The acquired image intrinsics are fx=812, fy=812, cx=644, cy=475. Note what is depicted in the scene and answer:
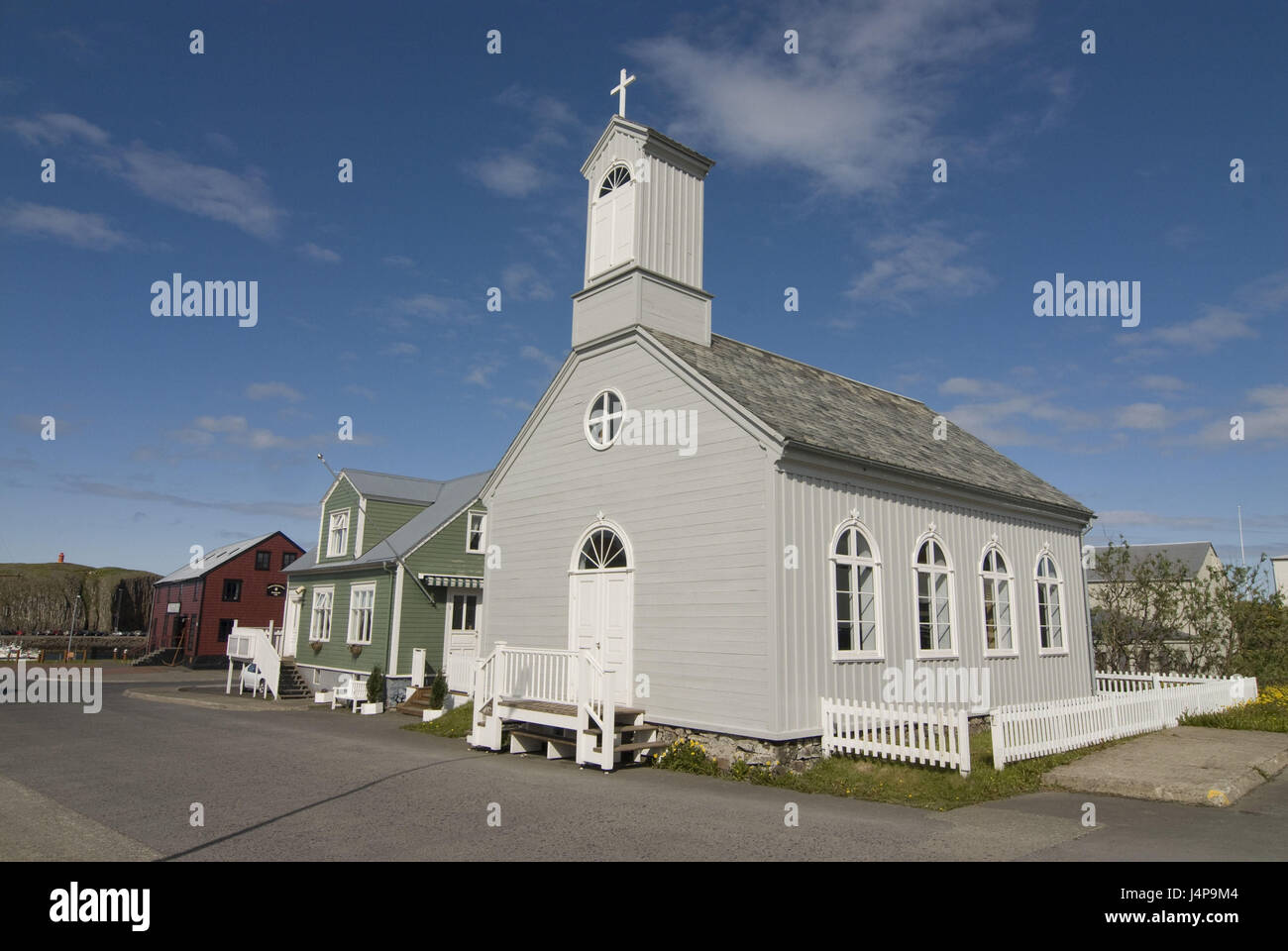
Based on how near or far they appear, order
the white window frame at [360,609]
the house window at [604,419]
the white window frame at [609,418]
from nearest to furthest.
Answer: the white window frame at [609,418], the house window at [604,419], the white window frame at [360,609]

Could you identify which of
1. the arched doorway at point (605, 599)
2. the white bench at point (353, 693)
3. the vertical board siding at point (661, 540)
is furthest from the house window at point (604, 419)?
the white bench at point (353, 693)

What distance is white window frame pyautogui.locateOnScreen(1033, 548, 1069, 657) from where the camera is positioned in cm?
1806

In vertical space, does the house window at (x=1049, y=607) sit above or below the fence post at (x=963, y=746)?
above

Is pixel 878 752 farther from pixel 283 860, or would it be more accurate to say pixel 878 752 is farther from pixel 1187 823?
pixel 283 860

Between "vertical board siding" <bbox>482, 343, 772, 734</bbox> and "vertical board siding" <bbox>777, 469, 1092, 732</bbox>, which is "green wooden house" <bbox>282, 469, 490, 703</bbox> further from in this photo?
"vertical board siding" <bbox>777, 469, 1092, 732</bbox>

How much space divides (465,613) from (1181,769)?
787 inches

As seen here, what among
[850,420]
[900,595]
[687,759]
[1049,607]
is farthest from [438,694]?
[1049,607]

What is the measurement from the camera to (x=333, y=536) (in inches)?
1141

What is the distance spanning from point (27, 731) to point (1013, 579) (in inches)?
817

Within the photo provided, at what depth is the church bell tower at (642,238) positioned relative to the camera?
15234mm

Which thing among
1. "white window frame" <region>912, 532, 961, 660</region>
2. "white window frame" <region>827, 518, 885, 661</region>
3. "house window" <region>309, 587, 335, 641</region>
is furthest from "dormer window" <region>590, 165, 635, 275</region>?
"house window" <region>309, 587, 335, 641</region>

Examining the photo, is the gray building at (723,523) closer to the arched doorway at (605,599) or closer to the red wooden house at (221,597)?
the arched doorway at (605,599)

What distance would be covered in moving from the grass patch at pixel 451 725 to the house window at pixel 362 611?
739cm

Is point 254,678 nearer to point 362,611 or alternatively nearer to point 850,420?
point 362,611
